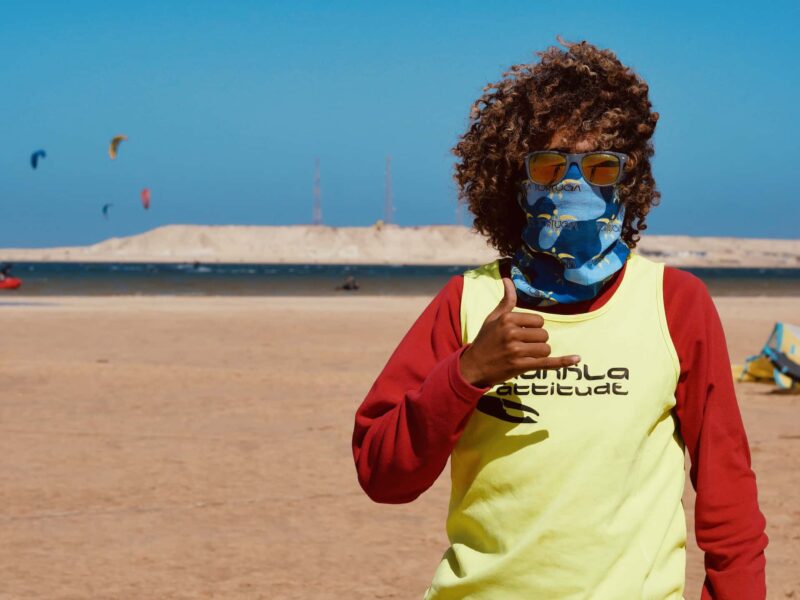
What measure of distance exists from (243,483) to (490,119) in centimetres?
564

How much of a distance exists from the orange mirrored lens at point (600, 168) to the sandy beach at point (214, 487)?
3.50 metres

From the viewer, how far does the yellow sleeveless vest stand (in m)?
1.93

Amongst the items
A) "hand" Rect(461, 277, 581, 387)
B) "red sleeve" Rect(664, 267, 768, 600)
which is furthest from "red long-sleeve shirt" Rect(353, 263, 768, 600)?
"hand" Rect(461, 277, 581, 387)

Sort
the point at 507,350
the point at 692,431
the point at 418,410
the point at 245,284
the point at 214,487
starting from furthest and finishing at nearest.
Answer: the point at 245,284
the point at 214,487
the point at 692,431
the point at 418,410
the point at 507,350

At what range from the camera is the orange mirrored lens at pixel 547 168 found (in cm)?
209

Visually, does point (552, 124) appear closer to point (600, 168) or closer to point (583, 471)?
point (600, 168)

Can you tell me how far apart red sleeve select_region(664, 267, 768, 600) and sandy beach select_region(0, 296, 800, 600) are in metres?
3.39

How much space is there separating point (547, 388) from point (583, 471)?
0.49 feet

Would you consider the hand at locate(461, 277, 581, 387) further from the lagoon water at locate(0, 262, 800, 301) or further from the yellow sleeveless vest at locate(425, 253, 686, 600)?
the lagoon water at locate(0, 262, 800, 301)

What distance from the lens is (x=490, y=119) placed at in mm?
2227

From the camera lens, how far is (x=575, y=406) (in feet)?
6.36

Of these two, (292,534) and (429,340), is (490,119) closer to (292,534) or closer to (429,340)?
(429,340)

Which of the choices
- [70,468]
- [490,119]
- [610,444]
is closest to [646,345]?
[610,444]

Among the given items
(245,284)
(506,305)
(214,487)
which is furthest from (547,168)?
(245,284)
